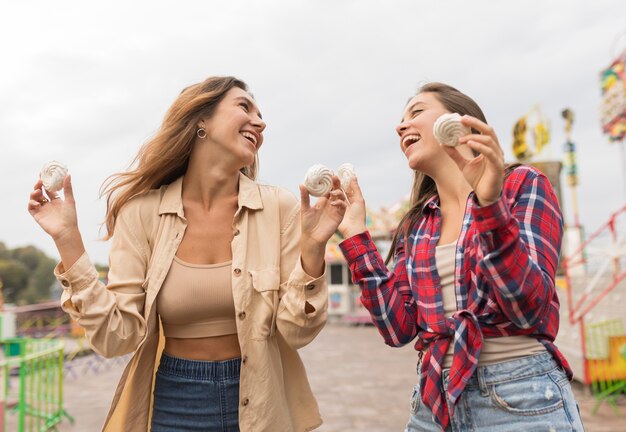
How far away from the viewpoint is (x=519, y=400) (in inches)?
64.2

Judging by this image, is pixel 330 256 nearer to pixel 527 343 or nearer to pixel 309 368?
pixel 309 368

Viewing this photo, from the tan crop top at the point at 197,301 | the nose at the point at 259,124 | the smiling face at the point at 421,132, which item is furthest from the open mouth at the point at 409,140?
the tan crop top at the point at 197,301

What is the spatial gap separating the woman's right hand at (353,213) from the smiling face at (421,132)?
259mm

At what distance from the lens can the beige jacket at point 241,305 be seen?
1.96m

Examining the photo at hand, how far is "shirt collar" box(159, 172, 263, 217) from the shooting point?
7.33 feet

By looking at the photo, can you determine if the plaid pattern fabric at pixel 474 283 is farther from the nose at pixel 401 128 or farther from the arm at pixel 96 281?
the arm at pixel 96 281

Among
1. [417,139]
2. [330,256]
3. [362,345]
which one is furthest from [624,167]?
[417,139]

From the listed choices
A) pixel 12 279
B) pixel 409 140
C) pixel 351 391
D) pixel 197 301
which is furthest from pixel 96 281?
pixel 12 279

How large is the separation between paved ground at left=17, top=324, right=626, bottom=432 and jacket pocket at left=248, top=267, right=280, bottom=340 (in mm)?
4411

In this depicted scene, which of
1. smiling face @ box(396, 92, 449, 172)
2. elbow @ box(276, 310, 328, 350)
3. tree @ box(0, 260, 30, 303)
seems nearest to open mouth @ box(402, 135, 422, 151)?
smiling face @ box(396, 92, 449, 172)

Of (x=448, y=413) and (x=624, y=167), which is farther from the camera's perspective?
(x=624, y=167)

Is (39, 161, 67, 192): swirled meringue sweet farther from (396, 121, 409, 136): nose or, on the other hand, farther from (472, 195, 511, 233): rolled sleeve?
(472, 195, 511, 233): rolled sleeve

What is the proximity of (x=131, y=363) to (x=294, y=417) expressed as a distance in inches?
26.7

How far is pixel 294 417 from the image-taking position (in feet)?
6.98
